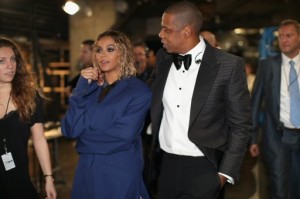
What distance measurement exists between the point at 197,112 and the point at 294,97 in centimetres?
160

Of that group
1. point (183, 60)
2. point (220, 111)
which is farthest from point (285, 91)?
point (183, 60)

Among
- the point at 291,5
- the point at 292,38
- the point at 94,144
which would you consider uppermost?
the point at 291,5

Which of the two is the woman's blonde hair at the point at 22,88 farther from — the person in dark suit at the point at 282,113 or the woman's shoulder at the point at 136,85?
the person in dark suit at the point at 282,113

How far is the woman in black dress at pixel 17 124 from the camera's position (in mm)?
2582

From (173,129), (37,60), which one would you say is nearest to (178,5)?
(173,129)

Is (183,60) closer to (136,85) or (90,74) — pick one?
(136,85)

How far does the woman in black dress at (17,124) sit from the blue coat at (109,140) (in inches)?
8.4

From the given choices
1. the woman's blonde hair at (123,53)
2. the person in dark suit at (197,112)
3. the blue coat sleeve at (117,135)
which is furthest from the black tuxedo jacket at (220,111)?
the woman's blonde hair at (123,53)

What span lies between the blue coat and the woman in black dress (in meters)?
0.21

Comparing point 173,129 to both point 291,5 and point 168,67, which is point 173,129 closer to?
point 168,67

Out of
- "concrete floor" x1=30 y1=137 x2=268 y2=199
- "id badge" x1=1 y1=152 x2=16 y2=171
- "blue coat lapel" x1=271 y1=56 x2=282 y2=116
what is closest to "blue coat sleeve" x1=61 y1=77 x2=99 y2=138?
"id badge" x1=1 y1=152 x2=16 y2=171

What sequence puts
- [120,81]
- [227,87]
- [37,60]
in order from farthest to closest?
1. [37,60]
2. [120,81]
3. [227,87]

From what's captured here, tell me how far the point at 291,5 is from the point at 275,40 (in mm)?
4746

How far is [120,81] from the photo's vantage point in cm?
284
